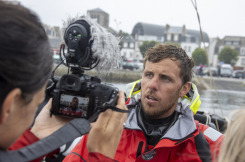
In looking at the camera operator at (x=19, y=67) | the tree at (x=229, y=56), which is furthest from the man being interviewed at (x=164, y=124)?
the tree at (x=229, y=56)

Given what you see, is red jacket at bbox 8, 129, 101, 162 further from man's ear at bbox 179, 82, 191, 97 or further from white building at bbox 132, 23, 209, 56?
white building at bbox 132, 23, 209, 56

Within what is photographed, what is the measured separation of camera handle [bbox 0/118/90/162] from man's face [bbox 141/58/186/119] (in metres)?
0.97

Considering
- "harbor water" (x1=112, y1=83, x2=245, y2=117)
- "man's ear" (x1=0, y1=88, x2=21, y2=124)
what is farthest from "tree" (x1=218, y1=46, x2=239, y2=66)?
"man's ear" (x1=0, y1=88, x2=21, y2=124)

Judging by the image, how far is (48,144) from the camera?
1.00 meters

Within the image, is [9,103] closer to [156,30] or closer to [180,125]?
[180,125]

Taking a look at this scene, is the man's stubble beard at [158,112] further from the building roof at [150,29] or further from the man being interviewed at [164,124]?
the building roof at [150,29]

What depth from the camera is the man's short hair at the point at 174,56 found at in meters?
2.15

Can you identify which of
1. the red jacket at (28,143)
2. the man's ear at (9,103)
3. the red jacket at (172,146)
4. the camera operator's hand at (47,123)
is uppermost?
the man's ear at (9,103)

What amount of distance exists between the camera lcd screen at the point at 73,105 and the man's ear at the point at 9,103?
1.57 feet

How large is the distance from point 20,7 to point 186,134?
1.42 meters

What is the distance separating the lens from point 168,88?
212 cm

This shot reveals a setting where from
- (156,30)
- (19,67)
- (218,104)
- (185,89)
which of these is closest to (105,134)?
(19,67)

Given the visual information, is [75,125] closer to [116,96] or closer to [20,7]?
[116,96]

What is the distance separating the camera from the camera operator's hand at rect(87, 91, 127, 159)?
114 cm
